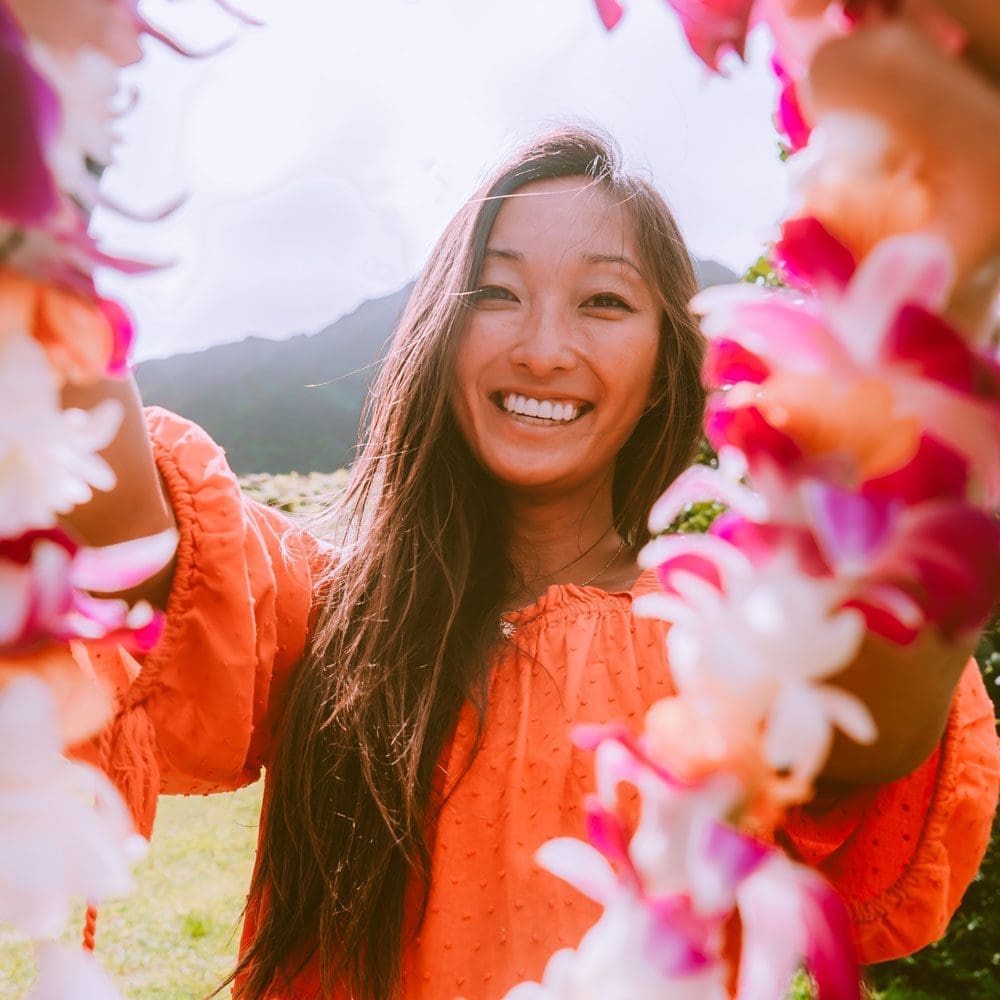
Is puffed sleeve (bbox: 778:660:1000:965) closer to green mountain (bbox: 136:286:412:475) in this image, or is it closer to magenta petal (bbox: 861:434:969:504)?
magenta petal (bbox: 861:434:969:504)

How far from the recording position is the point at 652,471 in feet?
4.97

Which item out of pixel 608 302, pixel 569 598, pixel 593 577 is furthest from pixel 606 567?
pixel 608 302

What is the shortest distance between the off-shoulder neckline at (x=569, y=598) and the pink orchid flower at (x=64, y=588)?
3.41ft

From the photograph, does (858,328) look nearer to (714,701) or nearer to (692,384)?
(714,701)

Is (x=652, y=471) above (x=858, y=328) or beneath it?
beneath

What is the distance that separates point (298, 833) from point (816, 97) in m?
1.11

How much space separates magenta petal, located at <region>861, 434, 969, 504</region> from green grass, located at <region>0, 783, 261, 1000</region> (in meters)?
2.48

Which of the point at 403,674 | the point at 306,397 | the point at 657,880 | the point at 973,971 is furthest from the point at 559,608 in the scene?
the point at 306,397

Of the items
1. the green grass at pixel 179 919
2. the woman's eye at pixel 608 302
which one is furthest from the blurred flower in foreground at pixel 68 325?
the green grass at pixel 179 919

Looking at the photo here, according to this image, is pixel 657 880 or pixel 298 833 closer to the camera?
pixel 657 880

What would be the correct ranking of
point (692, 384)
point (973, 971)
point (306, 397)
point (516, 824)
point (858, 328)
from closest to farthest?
point (858, 328), point (516, 824), point (692, 384), point (973, 971), point (306, 397)

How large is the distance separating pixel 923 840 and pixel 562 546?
649 mm

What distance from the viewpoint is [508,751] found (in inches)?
46.8

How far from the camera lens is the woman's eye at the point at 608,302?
1370mm
